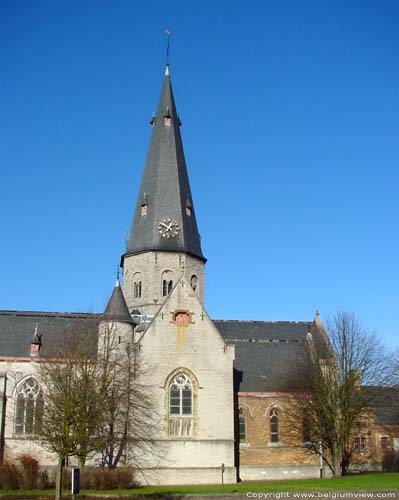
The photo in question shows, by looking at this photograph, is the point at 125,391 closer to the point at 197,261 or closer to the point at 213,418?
the point at 213,418

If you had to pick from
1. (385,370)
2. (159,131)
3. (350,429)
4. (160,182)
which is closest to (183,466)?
(350,429)

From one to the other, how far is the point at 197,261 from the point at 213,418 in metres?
16.0

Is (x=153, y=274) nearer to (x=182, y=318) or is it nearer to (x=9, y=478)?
(x=182, y=318)

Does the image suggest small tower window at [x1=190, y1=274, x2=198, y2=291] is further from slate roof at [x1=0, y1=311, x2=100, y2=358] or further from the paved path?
the paved path

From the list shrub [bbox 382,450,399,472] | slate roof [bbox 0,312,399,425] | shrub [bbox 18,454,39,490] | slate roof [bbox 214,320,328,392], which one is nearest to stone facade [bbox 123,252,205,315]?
slate roof [bbox 214,320,328,392]

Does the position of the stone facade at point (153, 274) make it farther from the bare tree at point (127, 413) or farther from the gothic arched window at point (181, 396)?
the bare tree at point (127, 413)

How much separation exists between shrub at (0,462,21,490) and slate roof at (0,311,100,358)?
1093 cm

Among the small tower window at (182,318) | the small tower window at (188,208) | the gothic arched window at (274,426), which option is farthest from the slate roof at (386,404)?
the small tower window at (188,208)

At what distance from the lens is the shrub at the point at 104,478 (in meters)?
34.9

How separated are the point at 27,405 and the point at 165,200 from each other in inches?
775

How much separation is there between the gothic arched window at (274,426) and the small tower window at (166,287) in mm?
12001

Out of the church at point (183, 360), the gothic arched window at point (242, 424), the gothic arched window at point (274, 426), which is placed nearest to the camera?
the church at point (183, 360)

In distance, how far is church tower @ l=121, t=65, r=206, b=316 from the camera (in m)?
53.4

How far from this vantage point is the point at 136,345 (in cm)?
4266
